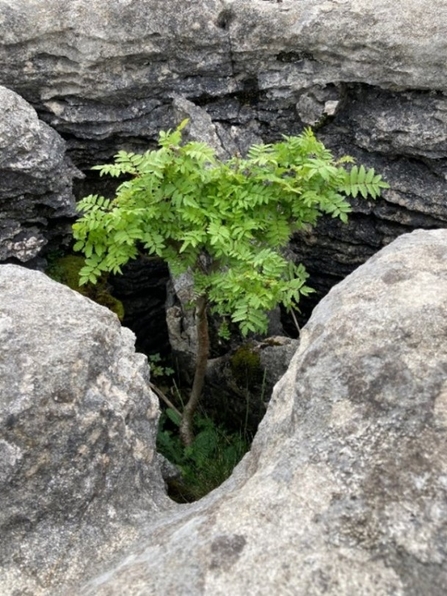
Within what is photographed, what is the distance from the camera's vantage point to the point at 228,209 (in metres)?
4.62

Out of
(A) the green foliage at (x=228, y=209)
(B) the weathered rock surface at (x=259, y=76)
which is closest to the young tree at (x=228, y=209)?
(A) the green foliage at (x=228, y=209)

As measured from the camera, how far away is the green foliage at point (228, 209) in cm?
444

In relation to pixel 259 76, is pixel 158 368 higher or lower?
lower

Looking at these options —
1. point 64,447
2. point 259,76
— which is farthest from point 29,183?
point 64,447

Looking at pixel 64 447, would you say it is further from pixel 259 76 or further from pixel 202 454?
pixel 259 76

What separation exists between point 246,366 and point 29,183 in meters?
2.35

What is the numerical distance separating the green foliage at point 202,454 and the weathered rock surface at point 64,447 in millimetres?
1559

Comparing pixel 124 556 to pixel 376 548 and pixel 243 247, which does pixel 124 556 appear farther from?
pixel 243 247

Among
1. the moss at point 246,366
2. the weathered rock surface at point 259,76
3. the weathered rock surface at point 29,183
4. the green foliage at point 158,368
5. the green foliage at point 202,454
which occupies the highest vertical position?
the weathered rock surface at point 259,76

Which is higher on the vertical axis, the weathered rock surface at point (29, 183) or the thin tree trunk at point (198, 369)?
the weathered rock surface at point (29, 183)

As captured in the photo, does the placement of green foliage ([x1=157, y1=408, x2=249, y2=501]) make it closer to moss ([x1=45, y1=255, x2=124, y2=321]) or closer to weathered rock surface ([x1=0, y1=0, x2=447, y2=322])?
moss ([x1=45, y1=255, x2=124, y2=321])

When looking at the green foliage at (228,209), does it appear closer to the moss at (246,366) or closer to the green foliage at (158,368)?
the moss at (246,366)

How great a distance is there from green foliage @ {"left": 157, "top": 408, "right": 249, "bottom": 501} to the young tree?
1.24 meters

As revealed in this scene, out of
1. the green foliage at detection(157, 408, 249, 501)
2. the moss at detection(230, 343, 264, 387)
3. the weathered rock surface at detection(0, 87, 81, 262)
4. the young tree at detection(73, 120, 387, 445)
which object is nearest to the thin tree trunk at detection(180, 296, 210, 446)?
the green foliage at detection(157, 408, 249, 501)
